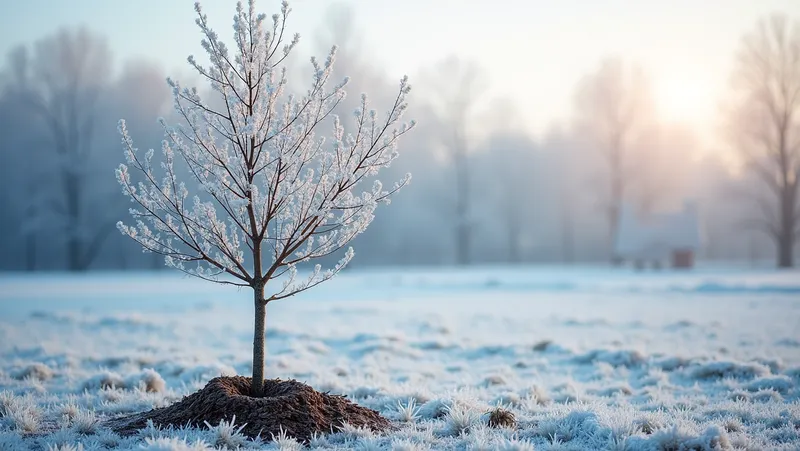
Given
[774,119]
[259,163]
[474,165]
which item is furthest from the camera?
[474,165]

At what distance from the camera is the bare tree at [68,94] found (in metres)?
41.2

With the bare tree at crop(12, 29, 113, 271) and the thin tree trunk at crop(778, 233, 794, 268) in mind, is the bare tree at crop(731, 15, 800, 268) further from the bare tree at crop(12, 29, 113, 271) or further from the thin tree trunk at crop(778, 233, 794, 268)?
the bare tree at crop(12, 29, 113, 271)

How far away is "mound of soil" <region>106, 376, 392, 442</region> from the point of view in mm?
5785

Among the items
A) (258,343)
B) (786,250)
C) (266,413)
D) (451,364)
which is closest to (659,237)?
(786,250)

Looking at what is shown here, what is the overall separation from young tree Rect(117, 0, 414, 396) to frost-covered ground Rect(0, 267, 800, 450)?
1.97m

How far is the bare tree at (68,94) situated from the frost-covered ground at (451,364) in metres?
17.2

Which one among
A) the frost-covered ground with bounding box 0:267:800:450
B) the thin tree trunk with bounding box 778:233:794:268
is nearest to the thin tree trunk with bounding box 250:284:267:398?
the frost-covered ground with bounding box 0:267:800:450

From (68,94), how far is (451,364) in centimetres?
4106

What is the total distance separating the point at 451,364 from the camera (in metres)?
11.4

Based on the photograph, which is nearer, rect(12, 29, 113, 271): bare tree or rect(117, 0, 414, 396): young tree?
rect(117, 0, 414, 396): young tree

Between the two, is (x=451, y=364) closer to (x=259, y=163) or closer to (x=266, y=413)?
(x=266, y=413)

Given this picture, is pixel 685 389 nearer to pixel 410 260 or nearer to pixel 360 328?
pixel 360 328

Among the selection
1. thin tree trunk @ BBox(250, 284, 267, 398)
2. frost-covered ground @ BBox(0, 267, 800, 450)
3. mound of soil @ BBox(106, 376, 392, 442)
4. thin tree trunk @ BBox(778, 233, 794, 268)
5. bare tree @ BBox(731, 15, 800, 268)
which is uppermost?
bare tree @ BBox(731, 15, 800, 268)

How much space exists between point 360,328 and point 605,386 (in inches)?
346
